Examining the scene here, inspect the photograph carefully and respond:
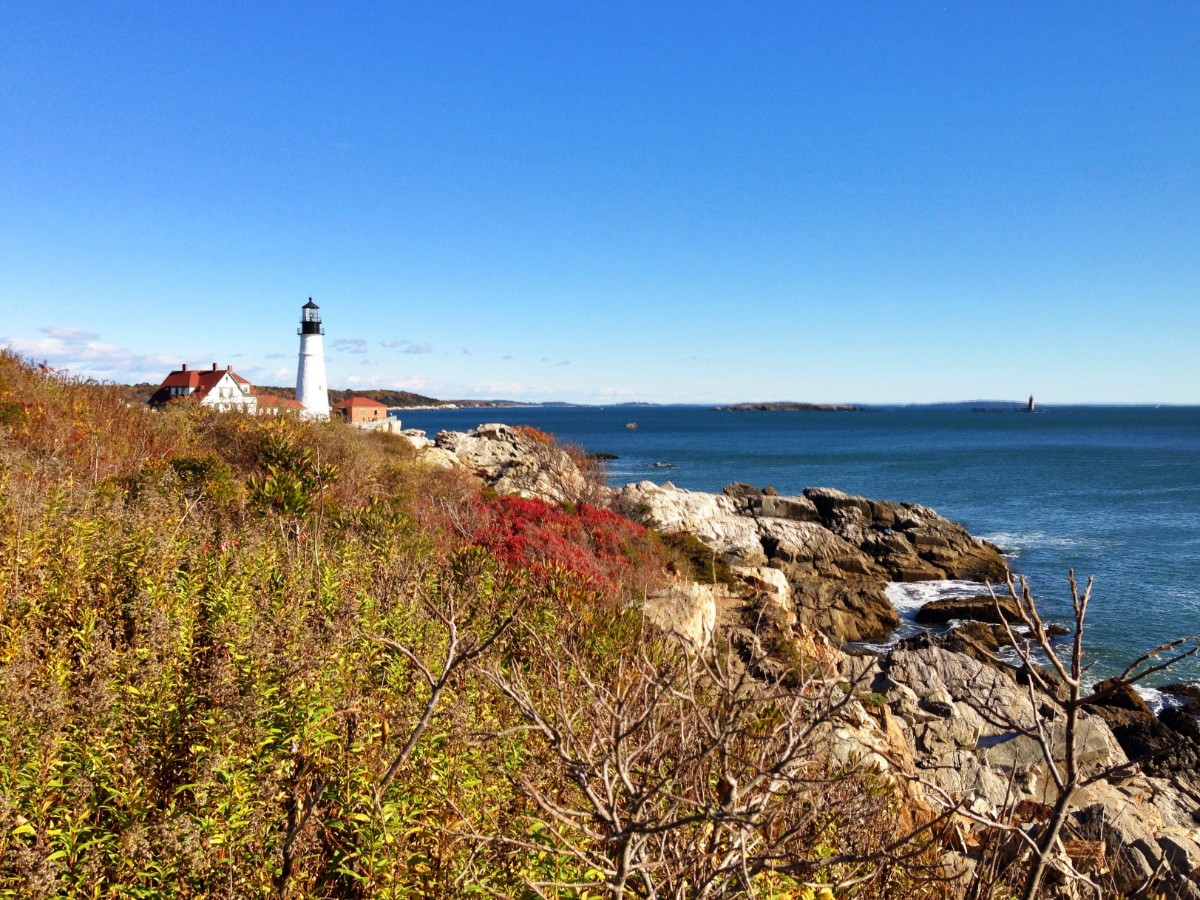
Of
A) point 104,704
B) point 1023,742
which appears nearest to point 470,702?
point 104,704

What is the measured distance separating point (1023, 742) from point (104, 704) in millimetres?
12527

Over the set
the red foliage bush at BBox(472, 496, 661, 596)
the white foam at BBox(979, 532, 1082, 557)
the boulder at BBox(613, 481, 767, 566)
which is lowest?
the white foam at BBox(979, 532, 1082, 557)

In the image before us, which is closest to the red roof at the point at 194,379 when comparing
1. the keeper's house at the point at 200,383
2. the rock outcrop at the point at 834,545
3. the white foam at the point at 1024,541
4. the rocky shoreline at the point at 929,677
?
the keeper's house at the point at 200,383

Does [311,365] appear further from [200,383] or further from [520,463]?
[520,463]

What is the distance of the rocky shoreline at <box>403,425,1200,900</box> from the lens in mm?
6293

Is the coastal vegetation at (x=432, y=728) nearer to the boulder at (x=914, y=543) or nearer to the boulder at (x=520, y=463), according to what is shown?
the boulder at (x=520, y=463)

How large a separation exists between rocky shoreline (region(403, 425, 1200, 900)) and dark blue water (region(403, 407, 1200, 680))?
3.10 meters

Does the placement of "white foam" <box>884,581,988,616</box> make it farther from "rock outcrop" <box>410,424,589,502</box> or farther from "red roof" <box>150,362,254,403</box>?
"red roof" <box>150,362,254,403</box>

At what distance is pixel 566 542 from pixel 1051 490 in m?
44.1

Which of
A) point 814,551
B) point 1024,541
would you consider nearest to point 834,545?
point 814,551

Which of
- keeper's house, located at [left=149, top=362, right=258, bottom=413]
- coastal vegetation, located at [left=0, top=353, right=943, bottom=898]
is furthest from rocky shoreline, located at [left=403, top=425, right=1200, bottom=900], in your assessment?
keeper's house, located at [left=149, top=362, right=258, bottom=413]

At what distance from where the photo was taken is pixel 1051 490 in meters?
45.7

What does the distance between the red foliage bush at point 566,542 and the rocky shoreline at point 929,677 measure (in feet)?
3.47

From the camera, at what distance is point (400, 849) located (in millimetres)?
3367
